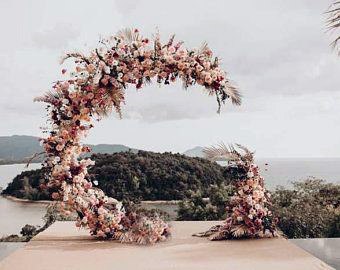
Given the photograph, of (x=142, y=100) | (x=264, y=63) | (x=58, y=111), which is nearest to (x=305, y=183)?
(x=264, y=63)

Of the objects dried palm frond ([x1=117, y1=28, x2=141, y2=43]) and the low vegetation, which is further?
the low vegetation

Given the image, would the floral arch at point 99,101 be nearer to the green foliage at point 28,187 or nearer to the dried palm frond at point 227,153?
the dried palm frond at point 227,153

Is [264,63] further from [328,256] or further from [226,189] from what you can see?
[328,256]

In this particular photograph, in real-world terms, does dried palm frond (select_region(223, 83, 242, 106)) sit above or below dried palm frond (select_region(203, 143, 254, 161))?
above

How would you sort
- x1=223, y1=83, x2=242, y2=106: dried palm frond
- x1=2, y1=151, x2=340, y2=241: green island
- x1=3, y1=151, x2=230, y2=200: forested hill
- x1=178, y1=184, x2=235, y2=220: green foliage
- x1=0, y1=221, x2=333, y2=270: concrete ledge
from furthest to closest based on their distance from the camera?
x1=3, y1=151, x2=230, y2=200: forested hill → x1=178, y1=184, x2=235, y2=220: green foliage → x1=2, y1=151, x2=340, y2=241: green island → x1=223, y1=83, x2=242, y2=106: dried palm frond → x1=0, y1=221, x2=333, y2=270: concrete ledge

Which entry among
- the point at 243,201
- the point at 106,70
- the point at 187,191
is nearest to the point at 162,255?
the point at 243,201

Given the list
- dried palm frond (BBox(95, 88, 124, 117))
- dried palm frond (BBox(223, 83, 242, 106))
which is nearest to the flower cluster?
dried palm frond (BBox(223, 83, 242, 106))

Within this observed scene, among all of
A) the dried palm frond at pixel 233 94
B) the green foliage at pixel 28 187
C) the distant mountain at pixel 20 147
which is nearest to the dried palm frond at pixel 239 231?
the dried palm frond at pixel 233 94

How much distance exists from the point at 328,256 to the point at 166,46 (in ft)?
7.70

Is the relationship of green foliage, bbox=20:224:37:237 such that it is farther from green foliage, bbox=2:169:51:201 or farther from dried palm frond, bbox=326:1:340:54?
dried palm frond, bbox=326:1:340:54

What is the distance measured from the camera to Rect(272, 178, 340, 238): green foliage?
744 centimetres

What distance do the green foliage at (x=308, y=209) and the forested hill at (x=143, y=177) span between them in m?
1.04

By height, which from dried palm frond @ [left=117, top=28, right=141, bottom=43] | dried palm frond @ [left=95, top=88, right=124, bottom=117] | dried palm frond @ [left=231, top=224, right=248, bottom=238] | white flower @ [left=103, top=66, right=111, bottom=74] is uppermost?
dried palm frond @ [left=117, top=28, right=141, bottom=43]

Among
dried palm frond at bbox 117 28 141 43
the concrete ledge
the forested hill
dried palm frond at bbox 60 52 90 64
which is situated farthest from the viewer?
the forested hill
